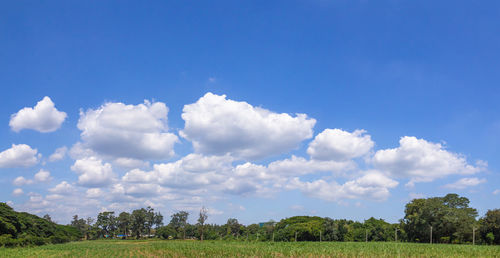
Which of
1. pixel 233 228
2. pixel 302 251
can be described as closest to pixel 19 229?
pixel 302 251

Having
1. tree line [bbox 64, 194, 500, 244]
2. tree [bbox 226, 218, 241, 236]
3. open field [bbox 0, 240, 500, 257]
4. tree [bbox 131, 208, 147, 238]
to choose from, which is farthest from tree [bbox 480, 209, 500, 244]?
tree [bbox 131, 208, 147, 238]

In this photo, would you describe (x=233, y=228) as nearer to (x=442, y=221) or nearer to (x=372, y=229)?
(x=372, y=229)

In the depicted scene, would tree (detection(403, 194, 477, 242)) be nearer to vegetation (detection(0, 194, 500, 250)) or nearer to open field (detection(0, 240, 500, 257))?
vegetation (detection(0, 194, 500, 250))

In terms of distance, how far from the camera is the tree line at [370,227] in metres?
59.7

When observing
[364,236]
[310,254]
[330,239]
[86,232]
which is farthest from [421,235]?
[86,232]

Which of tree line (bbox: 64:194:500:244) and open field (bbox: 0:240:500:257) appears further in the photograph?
tree line (bbox: 64:194:500:244)

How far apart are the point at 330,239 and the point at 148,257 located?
55544mm

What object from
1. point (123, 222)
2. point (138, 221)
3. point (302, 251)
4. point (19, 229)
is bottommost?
point (123, 222)

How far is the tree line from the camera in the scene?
59688 mm

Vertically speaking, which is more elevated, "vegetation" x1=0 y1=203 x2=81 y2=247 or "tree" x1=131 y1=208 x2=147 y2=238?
"vegetation" x1=0 y1=203 x2=81 y2=247

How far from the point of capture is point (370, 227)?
82375 millimetres

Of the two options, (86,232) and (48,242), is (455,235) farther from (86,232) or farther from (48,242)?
(86,232)

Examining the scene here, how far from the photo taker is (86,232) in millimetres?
139250

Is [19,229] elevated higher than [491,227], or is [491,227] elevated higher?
[491,227]
